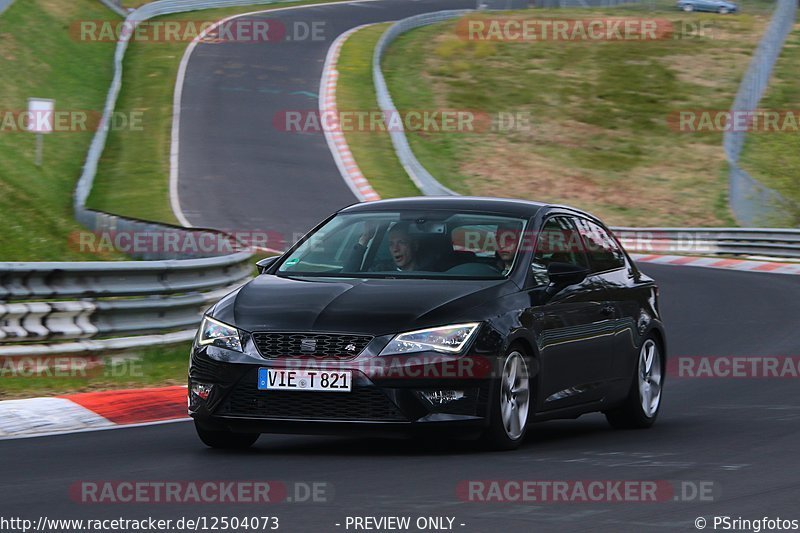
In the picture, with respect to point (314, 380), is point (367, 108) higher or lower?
lower

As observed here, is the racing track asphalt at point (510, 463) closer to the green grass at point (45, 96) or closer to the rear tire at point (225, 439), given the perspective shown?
the rear tire at point (225, 439)

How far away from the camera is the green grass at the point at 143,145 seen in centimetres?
2819

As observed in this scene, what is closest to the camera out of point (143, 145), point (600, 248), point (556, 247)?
point (556, 247)

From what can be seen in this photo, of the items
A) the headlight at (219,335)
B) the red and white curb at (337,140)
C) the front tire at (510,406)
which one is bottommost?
the red and white curb at (337,140)

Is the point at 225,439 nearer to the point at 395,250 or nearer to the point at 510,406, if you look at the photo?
the point at 395,250

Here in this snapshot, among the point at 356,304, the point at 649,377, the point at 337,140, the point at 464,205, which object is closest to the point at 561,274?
the point at 464,205

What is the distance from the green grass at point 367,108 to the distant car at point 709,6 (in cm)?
1873

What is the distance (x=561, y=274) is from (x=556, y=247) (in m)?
0.57

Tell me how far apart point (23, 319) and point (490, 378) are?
426 cm

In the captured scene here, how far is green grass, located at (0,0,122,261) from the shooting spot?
733 inches

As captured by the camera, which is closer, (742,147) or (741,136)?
(742,147)

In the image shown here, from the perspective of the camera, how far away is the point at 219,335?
26.9 feet

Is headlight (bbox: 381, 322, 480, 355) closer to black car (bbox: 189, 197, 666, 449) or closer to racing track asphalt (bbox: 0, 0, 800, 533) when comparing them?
black car (bbox: 189, 197, 666, 449)

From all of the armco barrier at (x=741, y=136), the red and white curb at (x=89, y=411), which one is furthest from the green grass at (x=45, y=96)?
the armco barrier at (x=741, y=136)
